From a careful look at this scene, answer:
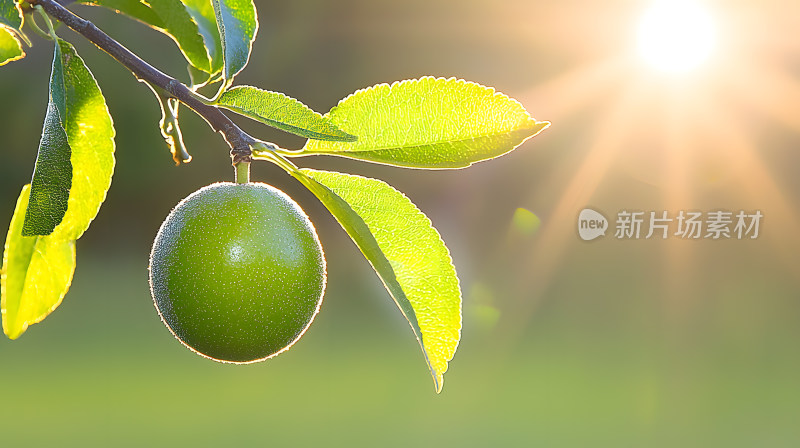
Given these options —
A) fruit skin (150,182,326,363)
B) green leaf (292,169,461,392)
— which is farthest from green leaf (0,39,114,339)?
green leaf (292,169,461,392)

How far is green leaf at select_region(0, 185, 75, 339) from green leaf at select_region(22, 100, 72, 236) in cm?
23

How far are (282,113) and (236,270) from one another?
0.22 metres

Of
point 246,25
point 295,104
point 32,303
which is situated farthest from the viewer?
Result: point 32,303

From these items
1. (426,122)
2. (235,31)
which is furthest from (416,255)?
(235,31)

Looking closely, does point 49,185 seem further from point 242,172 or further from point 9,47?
point 9,47

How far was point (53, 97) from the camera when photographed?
708 millimetres

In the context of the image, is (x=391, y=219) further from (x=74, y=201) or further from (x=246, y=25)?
(x=74, y=201)

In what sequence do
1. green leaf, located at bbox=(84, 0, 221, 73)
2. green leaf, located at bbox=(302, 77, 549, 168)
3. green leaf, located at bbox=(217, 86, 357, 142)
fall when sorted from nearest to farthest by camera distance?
green leaf, located at bbox=(217, 86, 357, 142) → green leaf, located at bbox=(302, 77, 549, 168) → green leaf, located at bbox=(84, 0, 221, 73)

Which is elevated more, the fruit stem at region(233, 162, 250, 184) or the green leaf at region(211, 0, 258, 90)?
the green leaf at region(211, 0, 258, 90)

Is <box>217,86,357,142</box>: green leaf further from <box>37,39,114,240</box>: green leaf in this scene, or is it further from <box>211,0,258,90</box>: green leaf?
<box>37,39,114,240</box>: green leaf

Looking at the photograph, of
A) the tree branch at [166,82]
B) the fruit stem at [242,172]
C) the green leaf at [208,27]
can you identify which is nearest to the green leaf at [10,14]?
the tree branch at [166,82]

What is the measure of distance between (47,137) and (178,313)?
0.22 meters

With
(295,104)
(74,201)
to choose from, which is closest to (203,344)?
(74,201)

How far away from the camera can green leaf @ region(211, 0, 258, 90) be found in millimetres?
685
